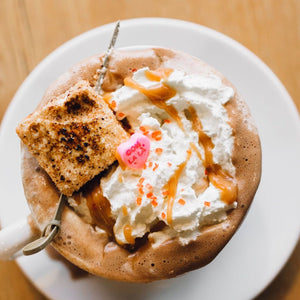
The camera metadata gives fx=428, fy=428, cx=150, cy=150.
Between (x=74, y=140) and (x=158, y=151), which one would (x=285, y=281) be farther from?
(x=74, y=140)

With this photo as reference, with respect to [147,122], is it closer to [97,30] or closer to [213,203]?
[213,203]

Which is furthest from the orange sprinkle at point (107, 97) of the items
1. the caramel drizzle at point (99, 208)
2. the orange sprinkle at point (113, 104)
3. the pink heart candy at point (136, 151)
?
the caramel drizzle at point (99, 208)

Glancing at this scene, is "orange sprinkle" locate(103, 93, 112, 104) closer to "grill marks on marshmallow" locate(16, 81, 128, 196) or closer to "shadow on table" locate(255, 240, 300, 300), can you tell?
"grill marks on marshmallow" locate(16, 81, 128, 196)

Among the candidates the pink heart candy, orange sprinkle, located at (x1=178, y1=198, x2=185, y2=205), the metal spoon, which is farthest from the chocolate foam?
the pink heart candy

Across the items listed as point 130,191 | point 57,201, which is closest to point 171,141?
point 130,191

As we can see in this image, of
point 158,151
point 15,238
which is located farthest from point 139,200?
point 15,238

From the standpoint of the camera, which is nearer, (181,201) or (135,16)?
(181,201)

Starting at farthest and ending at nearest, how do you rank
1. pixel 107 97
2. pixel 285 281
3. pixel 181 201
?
1. pixel 285 281
2. pixel 107 97
3. pixel 181 201
